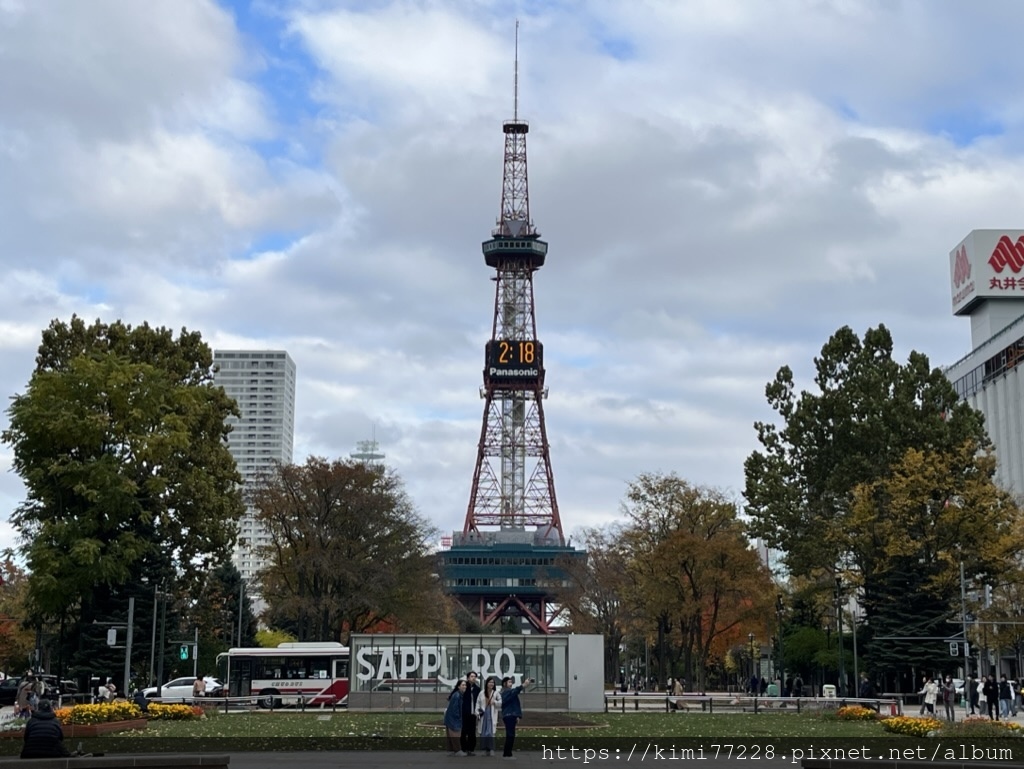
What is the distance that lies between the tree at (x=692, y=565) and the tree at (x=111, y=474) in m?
21.5

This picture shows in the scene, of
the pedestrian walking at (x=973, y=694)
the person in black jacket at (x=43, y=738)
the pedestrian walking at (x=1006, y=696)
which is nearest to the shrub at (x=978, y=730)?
the person in black jacket at (x=43, y=738)

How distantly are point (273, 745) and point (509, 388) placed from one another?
129776 millimetres

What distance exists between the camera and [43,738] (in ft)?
63.1

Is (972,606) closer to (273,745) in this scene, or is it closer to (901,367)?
(901,367)

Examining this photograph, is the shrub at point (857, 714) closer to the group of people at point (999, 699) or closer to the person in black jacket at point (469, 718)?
the group of people at point (999, 699)

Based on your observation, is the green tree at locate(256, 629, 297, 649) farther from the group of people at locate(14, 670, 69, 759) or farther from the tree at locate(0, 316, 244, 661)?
the group of people at locate(14, 670, 69, 759)

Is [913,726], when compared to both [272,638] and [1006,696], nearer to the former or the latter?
[1006,696]

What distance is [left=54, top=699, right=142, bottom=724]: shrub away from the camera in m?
31.7

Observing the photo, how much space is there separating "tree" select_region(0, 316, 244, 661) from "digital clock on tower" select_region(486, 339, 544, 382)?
94898mm

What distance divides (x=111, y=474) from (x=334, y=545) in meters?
16.6

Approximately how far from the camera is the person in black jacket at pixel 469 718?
88.4ft

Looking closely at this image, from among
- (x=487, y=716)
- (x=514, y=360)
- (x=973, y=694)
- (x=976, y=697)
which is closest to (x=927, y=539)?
(x=976, y=697)

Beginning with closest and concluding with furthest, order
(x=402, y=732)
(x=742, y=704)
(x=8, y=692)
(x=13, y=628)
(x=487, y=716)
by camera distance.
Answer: (x=487, y=716)
(x=402, y=732)
(x=742, y=704)
(x=8, y=692)
(x=13, y=628)

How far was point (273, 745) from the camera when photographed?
93.2 ft
